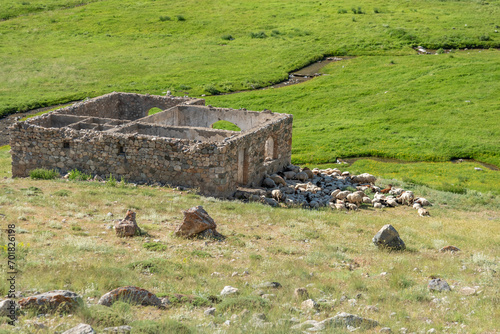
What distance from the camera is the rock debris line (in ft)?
78.3

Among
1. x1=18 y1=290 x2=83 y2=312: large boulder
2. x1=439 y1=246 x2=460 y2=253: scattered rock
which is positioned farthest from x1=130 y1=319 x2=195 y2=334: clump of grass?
x1=439 y1=246 x2=460 y2=253: scattered rock

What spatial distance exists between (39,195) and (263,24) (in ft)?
188

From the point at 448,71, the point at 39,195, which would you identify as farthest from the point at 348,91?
the point at 39,195

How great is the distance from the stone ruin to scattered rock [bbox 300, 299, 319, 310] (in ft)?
39.8

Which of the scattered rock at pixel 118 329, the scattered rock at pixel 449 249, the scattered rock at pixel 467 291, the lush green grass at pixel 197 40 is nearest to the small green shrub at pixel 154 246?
the scattered rock at pixel 118 329

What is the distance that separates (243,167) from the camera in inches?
976

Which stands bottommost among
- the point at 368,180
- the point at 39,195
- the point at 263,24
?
the point at 368,180

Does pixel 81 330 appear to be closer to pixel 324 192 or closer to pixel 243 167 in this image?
pixel 243 167

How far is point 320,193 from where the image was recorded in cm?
2591

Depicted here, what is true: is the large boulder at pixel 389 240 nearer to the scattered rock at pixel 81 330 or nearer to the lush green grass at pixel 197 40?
the scattered rock at pixel 81 330

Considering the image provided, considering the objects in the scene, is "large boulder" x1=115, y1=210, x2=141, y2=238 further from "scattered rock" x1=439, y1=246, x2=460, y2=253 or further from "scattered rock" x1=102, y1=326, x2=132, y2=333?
"scattered rock" x1=439, y1=246, x2=460, y2=253

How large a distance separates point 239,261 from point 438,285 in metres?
4.73

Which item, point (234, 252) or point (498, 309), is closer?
point (498, 309)

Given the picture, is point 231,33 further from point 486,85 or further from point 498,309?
point 498,309
